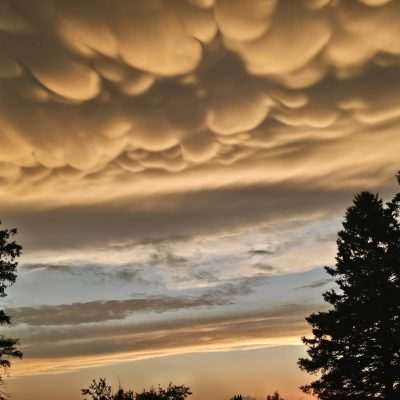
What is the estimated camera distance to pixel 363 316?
24.2m

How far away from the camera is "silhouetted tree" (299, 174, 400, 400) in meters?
23.7

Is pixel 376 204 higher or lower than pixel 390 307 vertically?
higher

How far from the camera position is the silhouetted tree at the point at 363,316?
77.9ft

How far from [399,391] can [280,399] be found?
35.7 feet

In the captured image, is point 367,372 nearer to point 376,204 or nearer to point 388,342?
point 388,342

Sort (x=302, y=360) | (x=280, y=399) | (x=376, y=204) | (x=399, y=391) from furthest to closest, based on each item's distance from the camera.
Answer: (x=280, y=399) < (x=302, y=360) < (x=376, y=204) < (x=399, y=391)

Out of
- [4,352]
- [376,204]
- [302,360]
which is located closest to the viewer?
[4,352]

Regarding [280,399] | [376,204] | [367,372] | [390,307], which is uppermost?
[376,204]

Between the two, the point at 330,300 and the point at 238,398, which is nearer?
the point at 238,398

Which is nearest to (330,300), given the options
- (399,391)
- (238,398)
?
(399,391)

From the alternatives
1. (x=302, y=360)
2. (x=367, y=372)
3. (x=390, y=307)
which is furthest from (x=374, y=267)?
(x=302, y=360)

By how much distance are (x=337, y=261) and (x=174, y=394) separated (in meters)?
11.6

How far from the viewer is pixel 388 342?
23.5m

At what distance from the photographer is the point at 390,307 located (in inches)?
935
